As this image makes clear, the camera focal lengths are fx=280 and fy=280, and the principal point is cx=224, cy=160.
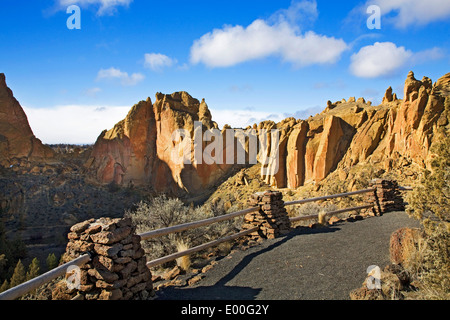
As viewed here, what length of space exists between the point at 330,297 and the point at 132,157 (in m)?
40.5

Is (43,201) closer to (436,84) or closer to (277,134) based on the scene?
(277,134)

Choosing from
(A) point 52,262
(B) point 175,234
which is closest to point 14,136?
(A) point 52,262

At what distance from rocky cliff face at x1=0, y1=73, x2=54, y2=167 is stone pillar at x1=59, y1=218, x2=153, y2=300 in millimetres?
42111

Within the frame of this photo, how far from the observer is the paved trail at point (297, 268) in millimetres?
4867

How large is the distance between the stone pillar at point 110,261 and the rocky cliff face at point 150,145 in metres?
32.6

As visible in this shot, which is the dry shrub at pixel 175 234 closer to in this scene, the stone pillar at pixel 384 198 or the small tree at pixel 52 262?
the stone pillar at pixel 384 198

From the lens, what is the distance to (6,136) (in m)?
38.5

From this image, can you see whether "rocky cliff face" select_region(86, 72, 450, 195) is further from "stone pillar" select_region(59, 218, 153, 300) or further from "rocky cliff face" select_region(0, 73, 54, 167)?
"rocky cliff face" select_region(0, 73, 54, 167)

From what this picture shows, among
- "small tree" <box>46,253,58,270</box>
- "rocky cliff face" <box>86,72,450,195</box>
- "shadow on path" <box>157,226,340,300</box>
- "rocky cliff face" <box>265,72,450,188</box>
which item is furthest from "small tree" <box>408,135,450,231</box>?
"small tree" <box>46,253,58,270</box>

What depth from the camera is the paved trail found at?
4867mm

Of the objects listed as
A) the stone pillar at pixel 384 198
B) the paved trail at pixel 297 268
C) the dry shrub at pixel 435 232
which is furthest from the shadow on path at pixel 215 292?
the stone pillar at pixel 384 198

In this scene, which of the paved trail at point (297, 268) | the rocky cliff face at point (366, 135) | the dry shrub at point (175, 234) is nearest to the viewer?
the paved trail at point (297, 268)

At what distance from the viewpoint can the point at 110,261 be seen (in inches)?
171

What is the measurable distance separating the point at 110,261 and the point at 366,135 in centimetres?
2535
